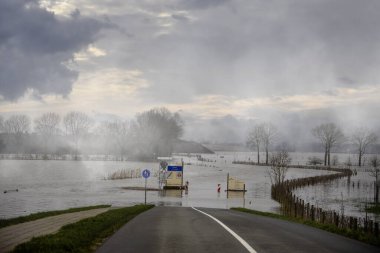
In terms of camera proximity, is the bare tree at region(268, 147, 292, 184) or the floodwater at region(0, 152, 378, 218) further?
the bare tree at region(268, 147, 292, 184)

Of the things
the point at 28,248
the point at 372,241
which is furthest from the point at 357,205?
the point at 28,248

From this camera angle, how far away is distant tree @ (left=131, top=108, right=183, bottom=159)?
186m

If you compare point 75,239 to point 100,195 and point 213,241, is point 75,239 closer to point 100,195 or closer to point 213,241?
point 213,241

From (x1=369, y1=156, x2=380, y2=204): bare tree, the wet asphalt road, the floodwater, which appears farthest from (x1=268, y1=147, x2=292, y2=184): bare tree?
the wet asphalt road

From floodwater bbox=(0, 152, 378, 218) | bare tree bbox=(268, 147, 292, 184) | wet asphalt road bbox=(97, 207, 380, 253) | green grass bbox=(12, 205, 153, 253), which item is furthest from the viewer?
bare tree bbox=(268, 147, 292, 184)

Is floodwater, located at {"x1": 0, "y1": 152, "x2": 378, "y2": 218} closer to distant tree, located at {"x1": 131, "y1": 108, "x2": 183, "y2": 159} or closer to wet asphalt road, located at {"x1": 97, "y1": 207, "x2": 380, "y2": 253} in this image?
wet asphalt road, located at {"x1": 97, "y1": 207, "x2": 380, "y2": 253}

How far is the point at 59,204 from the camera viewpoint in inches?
1649

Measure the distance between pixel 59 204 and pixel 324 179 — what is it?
74.6m

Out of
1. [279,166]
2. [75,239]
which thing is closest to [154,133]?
[279,166]

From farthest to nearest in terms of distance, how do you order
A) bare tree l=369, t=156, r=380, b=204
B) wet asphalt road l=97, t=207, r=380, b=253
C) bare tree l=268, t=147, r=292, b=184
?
bare tree l=268, t=147, r=292, b=184
bare tree l=369, t=156, r=380, b=204
wet asphalt road l=97, t=207, r=380, b=253

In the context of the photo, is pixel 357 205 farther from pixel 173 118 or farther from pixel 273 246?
pixel 173 118

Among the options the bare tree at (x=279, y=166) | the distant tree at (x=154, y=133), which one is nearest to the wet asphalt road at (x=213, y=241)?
the bare tree at (x=279, y=166)

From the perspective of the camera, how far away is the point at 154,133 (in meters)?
186

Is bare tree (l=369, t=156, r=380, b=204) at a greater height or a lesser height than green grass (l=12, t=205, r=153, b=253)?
lesser
